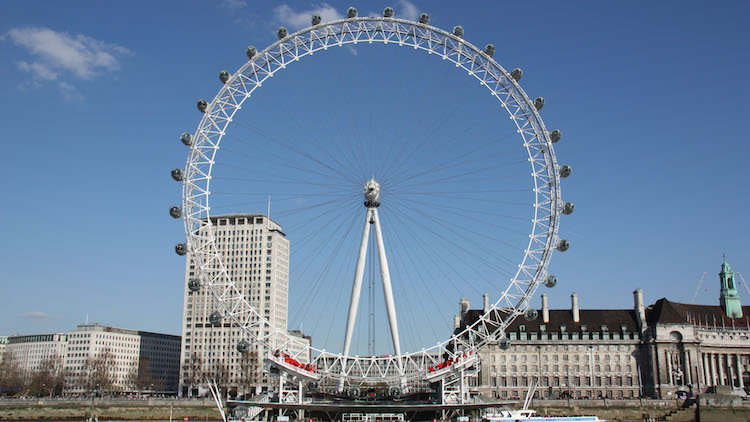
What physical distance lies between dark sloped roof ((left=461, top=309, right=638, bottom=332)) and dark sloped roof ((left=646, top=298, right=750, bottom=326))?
3.54 meters

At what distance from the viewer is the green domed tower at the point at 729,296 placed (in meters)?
124

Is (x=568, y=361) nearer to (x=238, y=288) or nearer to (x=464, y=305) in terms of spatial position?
(x=464, y=305)

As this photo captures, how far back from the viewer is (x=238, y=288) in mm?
174125

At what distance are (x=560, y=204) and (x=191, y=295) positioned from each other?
12616 centimetres

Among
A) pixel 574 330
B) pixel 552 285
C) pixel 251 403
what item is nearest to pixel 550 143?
pixel 552 285

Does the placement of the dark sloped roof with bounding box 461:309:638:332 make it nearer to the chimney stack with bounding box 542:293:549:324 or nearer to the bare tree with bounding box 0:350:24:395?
the chimney stack with bounding box 542:293:549:324

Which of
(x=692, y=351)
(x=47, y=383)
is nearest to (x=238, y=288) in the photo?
(x=47, y=383)

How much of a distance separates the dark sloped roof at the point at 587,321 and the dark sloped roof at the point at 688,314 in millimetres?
3537

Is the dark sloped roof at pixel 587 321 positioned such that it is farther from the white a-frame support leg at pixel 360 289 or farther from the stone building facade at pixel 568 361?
the white a-frame support leg at pixel 360 289

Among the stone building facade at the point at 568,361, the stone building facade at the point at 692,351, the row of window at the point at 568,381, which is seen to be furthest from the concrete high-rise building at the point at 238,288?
the stone building facade at the point at 692,351

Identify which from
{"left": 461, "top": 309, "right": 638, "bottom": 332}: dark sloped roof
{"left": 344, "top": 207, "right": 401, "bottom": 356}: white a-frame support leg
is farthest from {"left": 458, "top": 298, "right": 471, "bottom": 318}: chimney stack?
{"left": 344, "top": 207, "right": 401, "bottom": 356}: white a-frame support leg

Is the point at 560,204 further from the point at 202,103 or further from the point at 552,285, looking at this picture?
the point at 202,103

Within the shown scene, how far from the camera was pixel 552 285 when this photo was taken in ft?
226

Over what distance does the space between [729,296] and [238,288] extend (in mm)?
108870
